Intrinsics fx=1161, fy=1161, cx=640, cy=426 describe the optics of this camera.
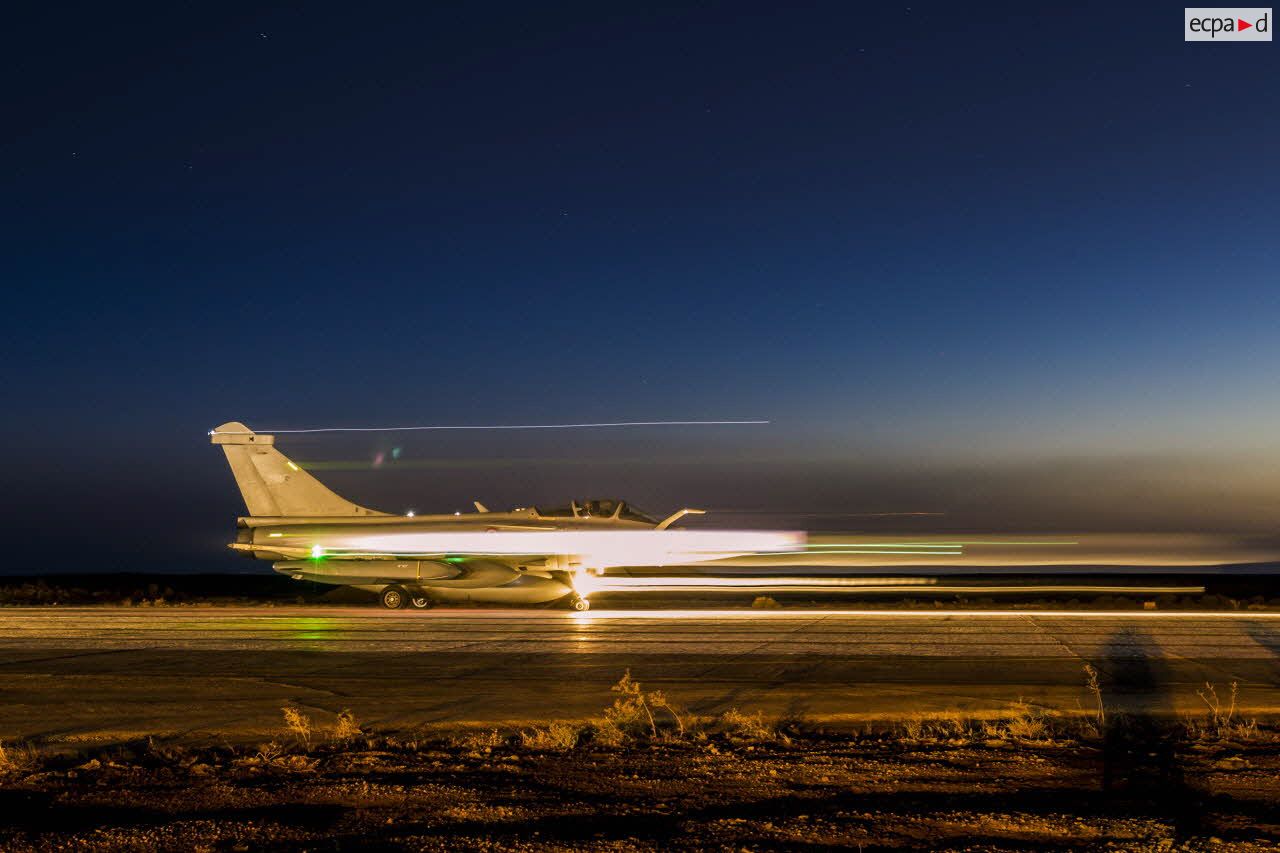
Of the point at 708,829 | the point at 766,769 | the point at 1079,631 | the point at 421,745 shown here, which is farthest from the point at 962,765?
the point at 1079,631

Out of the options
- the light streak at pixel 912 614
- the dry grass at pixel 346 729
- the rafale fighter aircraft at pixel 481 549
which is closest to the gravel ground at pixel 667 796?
the dry grass at pixel 346 729

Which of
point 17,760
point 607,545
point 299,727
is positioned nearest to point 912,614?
point 607,545

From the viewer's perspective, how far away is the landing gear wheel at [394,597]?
2970 centimetres

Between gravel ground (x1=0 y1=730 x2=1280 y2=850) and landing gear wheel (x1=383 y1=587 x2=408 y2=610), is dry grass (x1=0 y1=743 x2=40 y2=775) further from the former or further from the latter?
landing gear wheel (x1=383 y1=587 x2=408 y2=610)

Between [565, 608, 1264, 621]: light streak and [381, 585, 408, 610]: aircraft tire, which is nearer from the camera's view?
[565, 608, 1264, 621]: light streak

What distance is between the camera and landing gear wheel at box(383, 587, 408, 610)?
97.5 ft

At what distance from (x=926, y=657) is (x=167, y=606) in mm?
22416

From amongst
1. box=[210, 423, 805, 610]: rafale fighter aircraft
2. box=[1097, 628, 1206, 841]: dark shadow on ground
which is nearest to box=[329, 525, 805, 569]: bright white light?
box=[210, 423, 805, 610]: rafale fighter aircraft

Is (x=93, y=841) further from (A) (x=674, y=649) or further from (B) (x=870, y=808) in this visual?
(A) (x=674, y=649)

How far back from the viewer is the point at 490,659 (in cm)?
1692

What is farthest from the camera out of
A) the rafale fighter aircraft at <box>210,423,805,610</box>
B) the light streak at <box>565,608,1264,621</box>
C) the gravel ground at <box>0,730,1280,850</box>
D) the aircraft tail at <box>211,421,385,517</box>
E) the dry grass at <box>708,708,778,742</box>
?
the aircraft tail at <box>211,421,385,517</box>

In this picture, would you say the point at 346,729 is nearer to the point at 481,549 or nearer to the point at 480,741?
the point at 480,741

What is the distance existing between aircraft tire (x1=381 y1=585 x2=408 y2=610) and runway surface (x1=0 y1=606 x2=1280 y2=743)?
15.2ft

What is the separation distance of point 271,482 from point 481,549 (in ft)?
28.4
